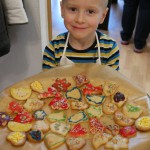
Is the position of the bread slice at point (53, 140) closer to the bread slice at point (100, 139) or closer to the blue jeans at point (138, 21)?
the bread slice at point (100, 139)

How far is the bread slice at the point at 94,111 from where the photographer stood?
62 centimetres

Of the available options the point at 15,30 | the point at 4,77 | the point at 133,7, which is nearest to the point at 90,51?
the point at 15,30

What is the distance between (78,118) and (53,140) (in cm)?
9

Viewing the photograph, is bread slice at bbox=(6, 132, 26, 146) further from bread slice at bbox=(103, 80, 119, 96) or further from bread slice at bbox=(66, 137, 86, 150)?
bread slice at bbox=(103, 80, 119, 96)

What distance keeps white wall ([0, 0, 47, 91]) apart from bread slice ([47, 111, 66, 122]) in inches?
24.3

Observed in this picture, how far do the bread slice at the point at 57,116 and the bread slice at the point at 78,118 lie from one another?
2 centimetres

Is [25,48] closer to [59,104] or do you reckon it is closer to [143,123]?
[59,104]

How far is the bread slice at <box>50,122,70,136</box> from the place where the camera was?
582 millimetres

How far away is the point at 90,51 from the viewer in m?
0.84

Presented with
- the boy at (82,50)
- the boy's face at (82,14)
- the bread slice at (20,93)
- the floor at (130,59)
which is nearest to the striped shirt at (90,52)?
the boy at (82,50)

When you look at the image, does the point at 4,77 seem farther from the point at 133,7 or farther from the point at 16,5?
the point at 133,7

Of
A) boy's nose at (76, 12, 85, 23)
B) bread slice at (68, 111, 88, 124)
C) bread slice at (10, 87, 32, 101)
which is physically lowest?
bread slice at (68, 111, 88, 124)

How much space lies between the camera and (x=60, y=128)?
1.93 ft

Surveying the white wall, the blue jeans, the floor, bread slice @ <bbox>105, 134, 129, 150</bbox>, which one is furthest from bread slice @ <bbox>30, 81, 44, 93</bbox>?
the blue jeans
